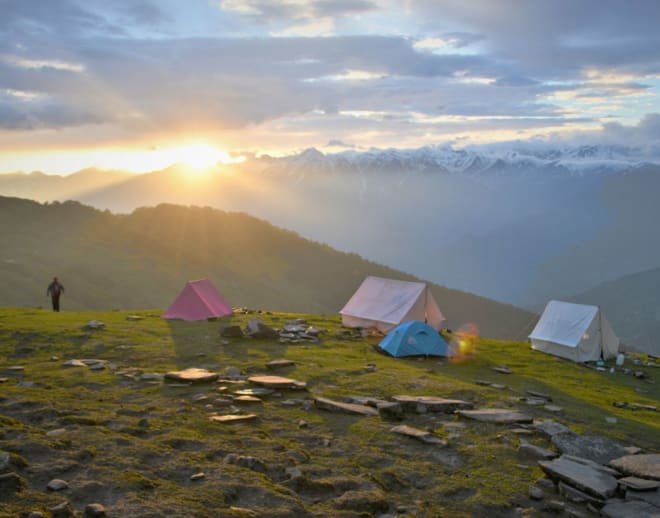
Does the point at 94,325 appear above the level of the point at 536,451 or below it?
above

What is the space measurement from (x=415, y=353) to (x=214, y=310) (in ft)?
45.8

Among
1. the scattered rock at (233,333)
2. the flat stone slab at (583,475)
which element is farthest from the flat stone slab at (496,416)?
the scattered rock at (233,333)

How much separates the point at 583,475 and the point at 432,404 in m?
4.89

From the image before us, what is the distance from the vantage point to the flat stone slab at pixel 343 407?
13.6m

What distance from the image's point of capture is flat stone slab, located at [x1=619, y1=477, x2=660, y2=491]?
946 centimetres

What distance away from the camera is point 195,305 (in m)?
33.5

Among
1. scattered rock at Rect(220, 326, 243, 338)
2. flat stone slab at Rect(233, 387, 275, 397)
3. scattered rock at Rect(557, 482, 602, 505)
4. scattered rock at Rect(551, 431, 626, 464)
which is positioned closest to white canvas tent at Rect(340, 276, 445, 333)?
scattered rock at Rect(220, 326, 243, 338)

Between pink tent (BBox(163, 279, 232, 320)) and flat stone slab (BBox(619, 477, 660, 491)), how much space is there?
26736 mm

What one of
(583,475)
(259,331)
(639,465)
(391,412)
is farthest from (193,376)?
(639,465)

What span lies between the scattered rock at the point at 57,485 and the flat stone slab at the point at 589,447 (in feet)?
31.1

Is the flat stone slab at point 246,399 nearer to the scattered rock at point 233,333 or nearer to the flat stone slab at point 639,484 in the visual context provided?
the flat stone slab at point 639,484

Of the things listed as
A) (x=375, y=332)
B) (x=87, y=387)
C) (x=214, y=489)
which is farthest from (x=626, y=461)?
(x=375, y=332)

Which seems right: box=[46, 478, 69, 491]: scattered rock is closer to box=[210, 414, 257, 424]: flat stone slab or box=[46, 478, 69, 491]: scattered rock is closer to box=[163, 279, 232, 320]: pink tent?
box=[210, 414, 257, 424]: flat stone slab

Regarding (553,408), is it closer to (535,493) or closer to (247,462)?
(535,493)
